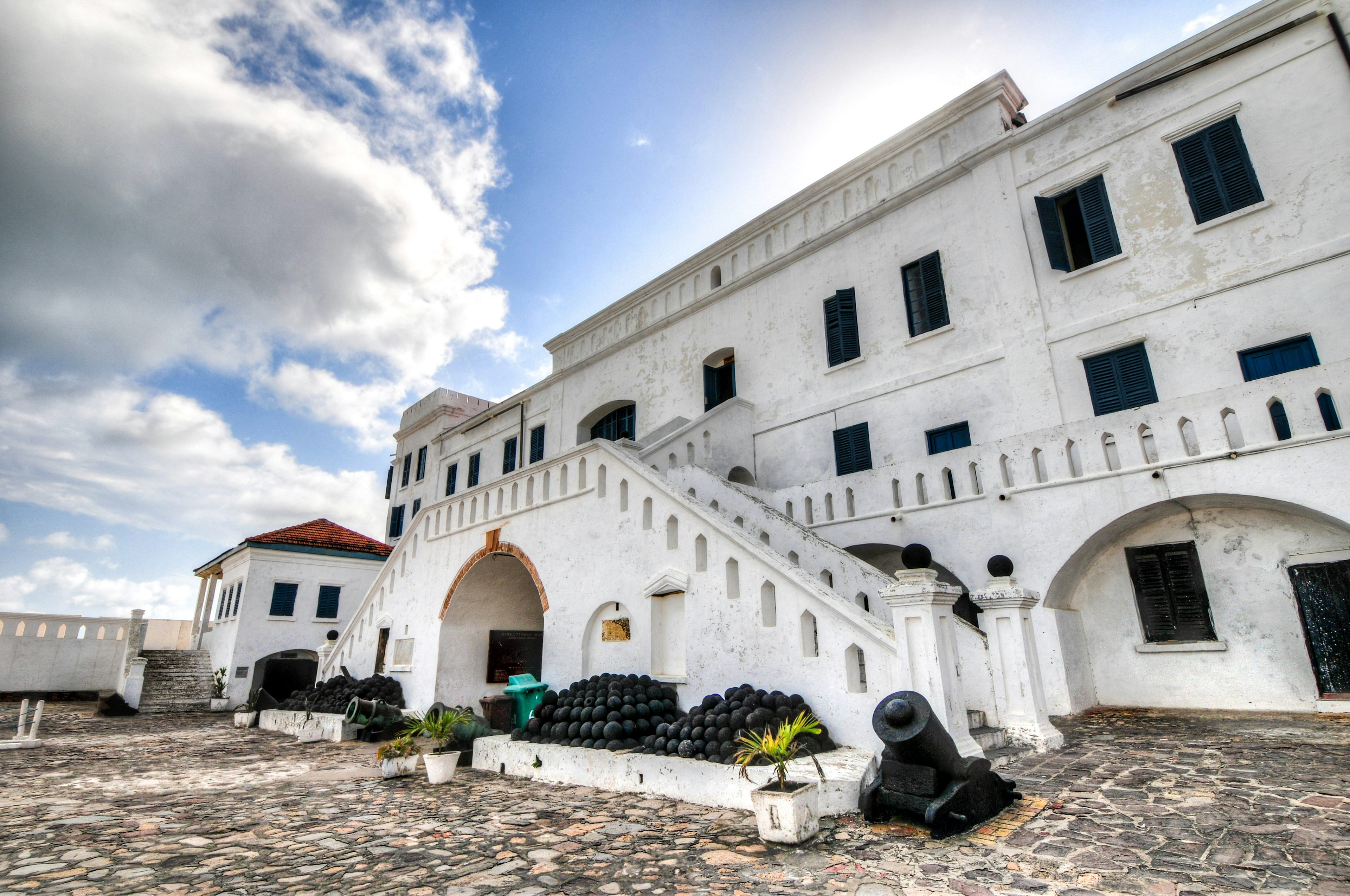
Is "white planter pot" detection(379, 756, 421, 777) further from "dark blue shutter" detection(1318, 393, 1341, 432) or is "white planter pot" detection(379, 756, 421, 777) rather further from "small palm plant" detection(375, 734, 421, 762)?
"dark blue shutter" detection(1318, 393, 1341, 432)

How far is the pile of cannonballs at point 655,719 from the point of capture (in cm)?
627

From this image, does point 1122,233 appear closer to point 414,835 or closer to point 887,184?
point 887,184

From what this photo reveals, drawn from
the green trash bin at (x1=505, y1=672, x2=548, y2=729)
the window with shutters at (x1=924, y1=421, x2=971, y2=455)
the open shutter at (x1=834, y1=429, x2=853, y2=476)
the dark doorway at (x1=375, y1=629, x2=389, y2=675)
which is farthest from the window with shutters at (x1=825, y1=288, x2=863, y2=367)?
the dark doorway at (x1=375, y1=629, x2=389, y2=675)

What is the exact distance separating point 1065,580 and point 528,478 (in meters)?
8.91

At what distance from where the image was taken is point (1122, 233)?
11.2 meters

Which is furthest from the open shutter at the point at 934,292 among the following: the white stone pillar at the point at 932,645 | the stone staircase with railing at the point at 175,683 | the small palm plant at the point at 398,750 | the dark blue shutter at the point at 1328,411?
the stone staircase with railing at the point at 175,683

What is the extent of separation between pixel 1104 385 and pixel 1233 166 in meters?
3.80

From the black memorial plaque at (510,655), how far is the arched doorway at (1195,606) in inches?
376

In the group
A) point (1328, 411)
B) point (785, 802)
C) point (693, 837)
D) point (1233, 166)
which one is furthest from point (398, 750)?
point (1233, 166)

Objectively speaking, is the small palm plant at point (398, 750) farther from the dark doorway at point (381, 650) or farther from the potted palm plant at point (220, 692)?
the potted palm plant at point (220, 692)

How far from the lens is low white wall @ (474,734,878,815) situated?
5270 mm

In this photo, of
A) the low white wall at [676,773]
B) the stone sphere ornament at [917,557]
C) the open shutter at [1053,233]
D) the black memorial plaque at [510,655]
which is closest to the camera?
the low white wall at [676,773]

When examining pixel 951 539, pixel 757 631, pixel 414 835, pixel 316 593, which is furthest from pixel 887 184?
pixel 316 593

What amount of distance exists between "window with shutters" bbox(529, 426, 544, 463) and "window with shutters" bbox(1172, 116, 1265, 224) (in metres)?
17.9
